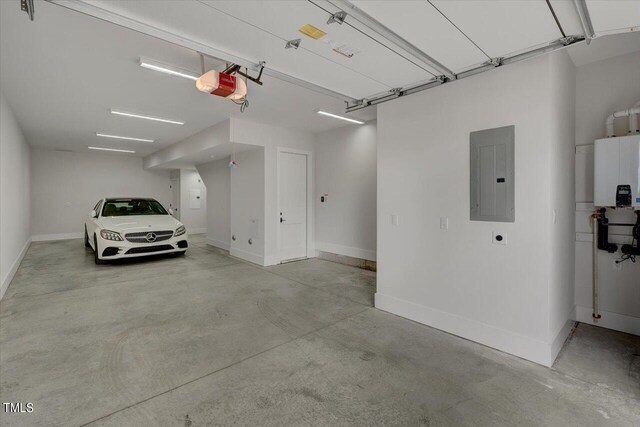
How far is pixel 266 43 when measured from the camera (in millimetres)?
2242

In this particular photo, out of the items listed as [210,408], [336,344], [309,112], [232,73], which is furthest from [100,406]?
[309,112]

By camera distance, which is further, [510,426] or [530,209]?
[530,209]

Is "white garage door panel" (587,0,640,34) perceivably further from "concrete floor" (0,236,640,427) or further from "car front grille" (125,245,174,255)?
"car front grille" (125,245,174,255)

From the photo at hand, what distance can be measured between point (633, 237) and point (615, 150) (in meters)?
0.93

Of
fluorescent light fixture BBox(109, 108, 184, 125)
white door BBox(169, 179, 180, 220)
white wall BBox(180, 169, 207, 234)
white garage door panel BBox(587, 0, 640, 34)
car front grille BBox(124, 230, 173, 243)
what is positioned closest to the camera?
white garage door panel BBox(587, 0, 640, 34)

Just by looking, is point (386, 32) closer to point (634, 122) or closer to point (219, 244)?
point (634, 122)

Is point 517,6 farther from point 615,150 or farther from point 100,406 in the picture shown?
point 100,406

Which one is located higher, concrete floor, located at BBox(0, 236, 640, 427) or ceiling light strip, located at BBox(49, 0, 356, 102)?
ceiling light strip, located at BBox(49, 0, 356, 102)

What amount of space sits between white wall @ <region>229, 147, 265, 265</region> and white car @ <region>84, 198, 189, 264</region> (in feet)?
4.06

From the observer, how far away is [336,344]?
272 centimetres

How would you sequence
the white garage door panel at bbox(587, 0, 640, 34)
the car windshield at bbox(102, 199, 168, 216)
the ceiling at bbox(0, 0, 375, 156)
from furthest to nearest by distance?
the car windshield at bbox(102, 199, 168, 216)
the ceiling at bbox(0, 0, 375, 156)
the white garage door panel at bbox(587, 0, 640, 34)

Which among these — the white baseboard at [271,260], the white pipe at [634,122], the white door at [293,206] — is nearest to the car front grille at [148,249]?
the white baseboard at [271,260]

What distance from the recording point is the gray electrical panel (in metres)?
2.60

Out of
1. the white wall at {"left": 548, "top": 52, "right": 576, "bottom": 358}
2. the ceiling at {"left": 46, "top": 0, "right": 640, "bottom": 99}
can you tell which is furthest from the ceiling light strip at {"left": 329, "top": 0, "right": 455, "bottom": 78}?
the white wall at {"left": 548, "top": 52, "right": 576, "bottom": 358}
